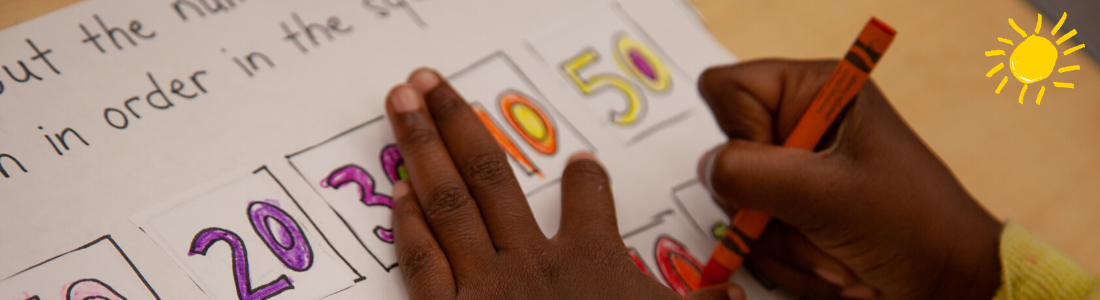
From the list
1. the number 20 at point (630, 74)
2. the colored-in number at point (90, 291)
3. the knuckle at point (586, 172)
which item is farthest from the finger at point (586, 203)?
the colored-in number at point (90, 291)

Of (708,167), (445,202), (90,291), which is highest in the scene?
(90,291)

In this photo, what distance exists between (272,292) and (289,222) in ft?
0.17

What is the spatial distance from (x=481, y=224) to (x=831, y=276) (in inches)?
11.6

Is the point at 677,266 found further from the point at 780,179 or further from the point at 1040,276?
the point at 1040,276

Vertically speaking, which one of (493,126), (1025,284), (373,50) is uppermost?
(373,50)

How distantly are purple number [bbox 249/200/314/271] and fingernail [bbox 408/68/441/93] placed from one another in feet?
0.47

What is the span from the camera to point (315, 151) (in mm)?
513

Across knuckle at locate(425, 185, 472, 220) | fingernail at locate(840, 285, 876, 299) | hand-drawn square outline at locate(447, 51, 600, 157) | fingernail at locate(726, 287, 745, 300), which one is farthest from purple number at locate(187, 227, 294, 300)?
fingernail at locate(840, 285, 876, 299)

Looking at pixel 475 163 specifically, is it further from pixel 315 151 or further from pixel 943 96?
pixel 943 96

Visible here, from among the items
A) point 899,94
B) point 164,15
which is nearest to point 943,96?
point 899,94

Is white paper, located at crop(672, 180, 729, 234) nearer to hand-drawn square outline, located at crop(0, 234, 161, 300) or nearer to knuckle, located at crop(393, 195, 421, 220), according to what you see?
knuckle, located at crop(393, 195, 421, 220)

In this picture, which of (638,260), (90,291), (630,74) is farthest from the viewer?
(630,74)

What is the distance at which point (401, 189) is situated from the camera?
508 mm

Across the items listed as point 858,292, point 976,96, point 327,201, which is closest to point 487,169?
point 327,201
